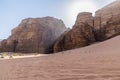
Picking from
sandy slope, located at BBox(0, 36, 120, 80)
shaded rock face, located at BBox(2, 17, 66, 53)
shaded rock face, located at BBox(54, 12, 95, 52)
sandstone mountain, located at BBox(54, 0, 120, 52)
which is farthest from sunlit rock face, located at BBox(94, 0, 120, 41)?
sandy slope, located at BBox(0, 36, 120, 80)

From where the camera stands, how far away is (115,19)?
112 feet

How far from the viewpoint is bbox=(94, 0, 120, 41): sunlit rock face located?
33.7m

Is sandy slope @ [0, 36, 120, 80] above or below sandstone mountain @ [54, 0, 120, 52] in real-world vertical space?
below

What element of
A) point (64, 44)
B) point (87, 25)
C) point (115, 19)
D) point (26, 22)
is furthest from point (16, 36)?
point (115, 19)

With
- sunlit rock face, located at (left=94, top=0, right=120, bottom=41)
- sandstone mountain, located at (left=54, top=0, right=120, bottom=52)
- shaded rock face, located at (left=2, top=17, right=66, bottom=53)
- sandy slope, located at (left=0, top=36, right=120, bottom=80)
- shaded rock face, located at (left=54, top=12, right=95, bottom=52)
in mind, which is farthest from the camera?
shaded rock face, located at (left=2, top=17, right=66, bottom=53)

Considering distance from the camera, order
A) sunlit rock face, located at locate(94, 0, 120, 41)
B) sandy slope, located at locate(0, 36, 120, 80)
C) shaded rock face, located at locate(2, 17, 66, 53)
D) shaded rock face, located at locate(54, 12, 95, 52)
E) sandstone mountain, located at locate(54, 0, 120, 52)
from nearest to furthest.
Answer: sandy slope, located at locate(0, 36, 120, 80) → sunlit rock face, located at locate(94, 0, 120, 41) → sandstone mountain, located at locate(54, 0, 120, 52) → shaded rock face, located at locate(54, 12, 95, 52) → shaded rock face, located at locate(2, 17, 66, 53)

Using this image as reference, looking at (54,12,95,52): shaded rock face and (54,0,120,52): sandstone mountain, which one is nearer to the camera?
(54,0,120,52): sandstone mountain

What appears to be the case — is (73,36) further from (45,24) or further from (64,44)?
(45,24)

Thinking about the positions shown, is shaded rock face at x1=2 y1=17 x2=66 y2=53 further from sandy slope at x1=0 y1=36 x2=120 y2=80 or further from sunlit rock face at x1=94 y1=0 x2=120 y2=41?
sandy slope at x1=0 y1=36 x2=120 y2=80

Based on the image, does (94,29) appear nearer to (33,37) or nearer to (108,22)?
(108,22)

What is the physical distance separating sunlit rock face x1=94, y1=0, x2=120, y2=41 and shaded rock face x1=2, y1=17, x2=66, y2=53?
1016cm

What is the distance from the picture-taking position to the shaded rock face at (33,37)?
44.6 meters

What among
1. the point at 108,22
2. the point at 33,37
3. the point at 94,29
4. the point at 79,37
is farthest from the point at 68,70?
the point at 33,37

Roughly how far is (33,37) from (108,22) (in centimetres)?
1586
